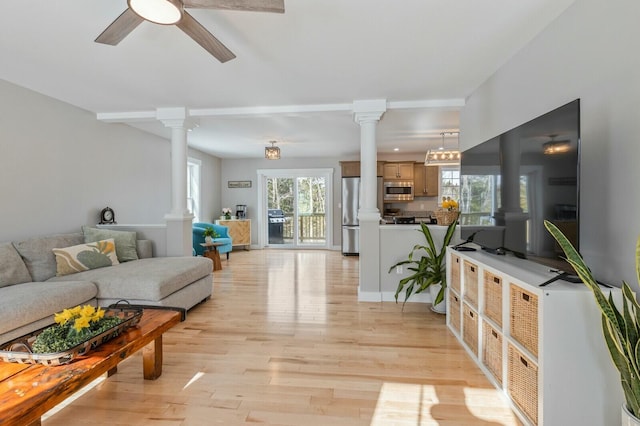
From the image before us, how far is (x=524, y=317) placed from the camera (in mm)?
1642

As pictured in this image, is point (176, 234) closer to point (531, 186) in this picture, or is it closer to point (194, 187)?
point (194, 187)

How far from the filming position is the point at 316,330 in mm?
2834

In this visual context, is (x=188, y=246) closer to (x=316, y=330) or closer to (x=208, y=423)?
(x=316, y=330)

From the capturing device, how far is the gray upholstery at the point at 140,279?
2.79 m

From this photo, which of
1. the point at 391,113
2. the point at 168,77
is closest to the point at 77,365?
the point at 168,77

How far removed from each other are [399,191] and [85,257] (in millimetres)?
5795

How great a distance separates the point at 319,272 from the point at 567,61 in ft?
13.4

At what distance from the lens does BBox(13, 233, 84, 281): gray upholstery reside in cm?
291

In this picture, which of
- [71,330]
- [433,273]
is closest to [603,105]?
[433,273]

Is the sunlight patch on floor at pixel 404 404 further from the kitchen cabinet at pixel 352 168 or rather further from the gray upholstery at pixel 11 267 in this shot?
the kitchen cabinet at pixel 352 168

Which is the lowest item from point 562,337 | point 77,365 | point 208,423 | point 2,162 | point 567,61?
point 208,423

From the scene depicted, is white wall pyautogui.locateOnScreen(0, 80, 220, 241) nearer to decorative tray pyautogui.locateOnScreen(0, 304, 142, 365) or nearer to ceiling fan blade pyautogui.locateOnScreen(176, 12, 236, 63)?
decorative tray pyautogui.locateOnScreen(0, 304, 142, 365)

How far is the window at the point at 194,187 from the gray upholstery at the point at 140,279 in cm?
344

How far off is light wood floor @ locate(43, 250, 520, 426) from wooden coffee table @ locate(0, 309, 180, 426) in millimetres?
416
